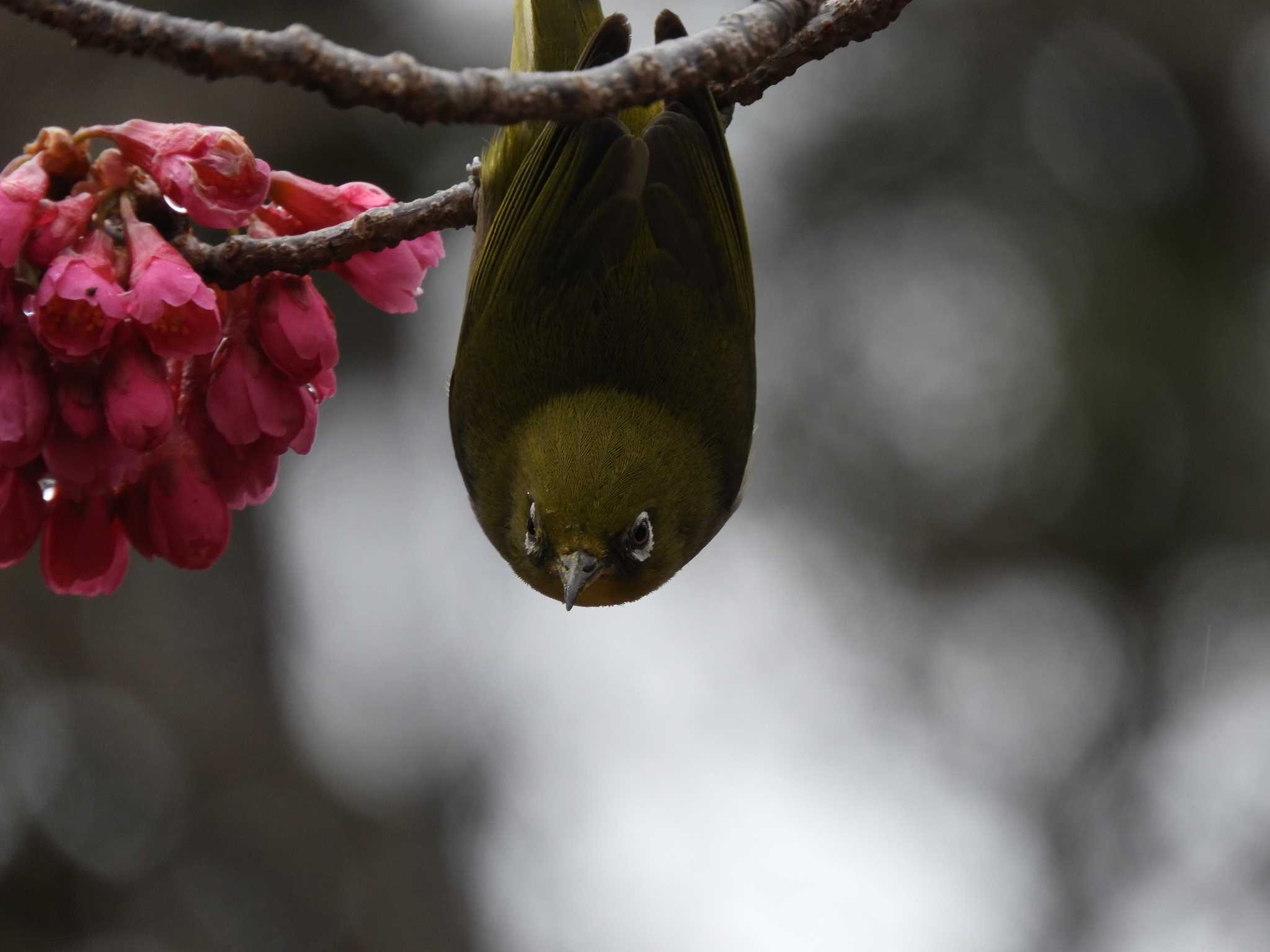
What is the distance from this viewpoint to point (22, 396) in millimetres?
2082

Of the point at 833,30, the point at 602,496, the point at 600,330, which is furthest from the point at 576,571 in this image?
the point at 833,30

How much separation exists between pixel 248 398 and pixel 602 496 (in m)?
1.24

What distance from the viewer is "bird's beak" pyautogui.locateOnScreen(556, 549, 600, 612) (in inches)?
129

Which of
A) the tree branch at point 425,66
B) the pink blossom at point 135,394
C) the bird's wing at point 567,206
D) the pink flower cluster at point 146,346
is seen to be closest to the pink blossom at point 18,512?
the pink flower cluster at point 146,346

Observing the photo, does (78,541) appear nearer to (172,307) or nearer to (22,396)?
(22,396)

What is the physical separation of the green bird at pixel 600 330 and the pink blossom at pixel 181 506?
3.69 ft

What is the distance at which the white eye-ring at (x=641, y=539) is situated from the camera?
3441 mm

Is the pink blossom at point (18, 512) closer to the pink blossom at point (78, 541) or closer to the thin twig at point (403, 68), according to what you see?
the pink blossom at point (78, 541)

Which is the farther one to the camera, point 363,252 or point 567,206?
point 567,206

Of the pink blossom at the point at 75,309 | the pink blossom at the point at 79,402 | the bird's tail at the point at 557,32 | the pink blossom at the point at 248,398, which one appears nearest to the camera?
the pink blossom at the point at 75,309

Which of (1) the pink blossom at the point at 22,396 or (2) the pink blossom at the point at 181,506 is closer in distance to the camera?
(1) the pink blossom at the point at 22,396

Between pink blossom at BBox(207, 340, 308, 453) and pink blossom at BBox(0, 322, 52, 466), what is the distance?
26 cm

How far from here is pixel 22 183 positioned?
2115mm

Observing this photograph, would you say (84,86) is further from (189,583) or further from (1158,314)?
(1158,314)
